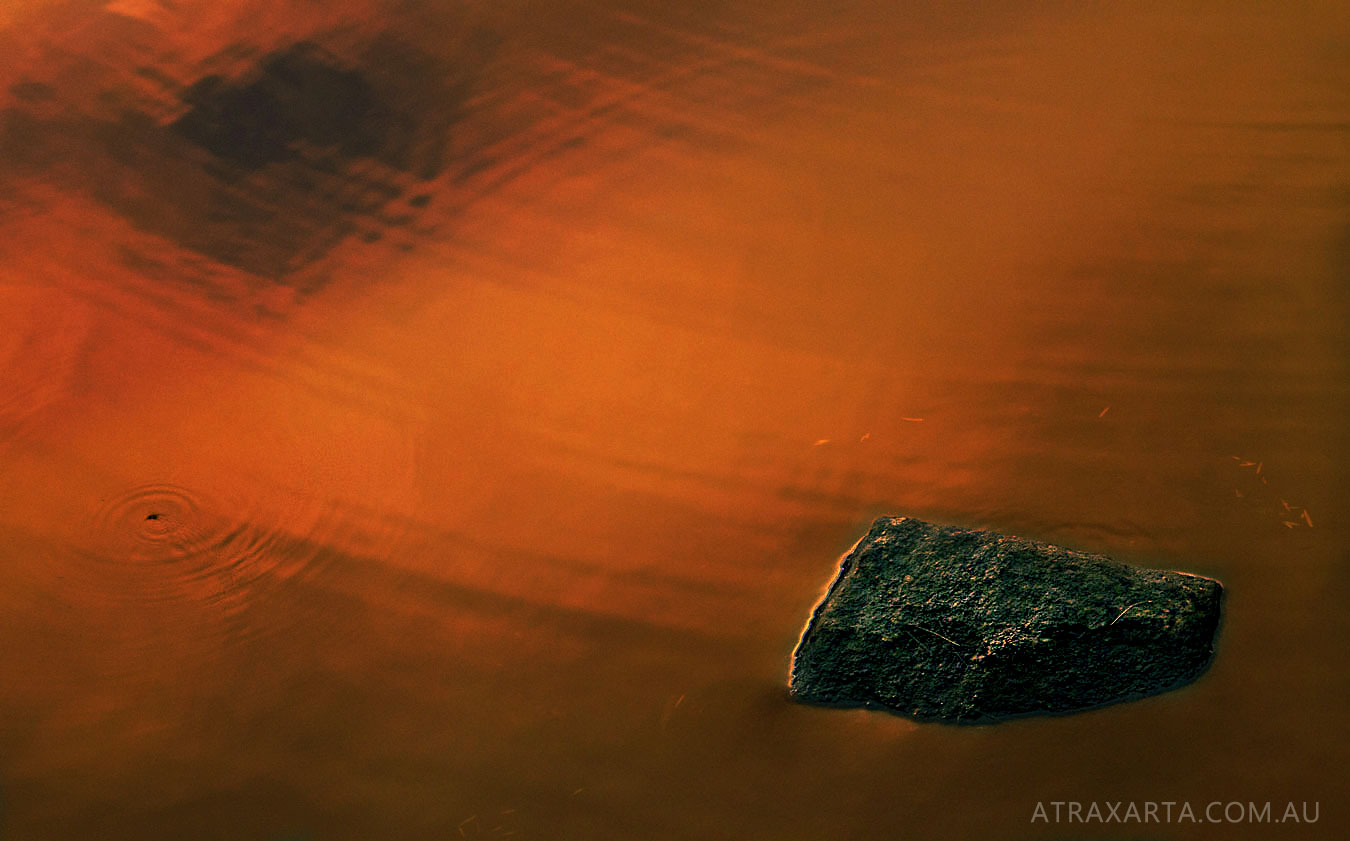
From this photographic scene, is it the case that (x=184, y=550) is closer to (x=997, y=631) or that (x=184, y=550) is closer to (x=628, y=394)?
(x=628, y=394)

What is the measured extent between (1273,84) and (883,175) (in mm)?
1013

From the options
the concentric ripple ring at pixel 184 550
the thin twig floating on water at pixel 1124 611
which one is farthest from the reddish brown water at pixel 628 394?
the thin twig floating on water at pixel 1124 611

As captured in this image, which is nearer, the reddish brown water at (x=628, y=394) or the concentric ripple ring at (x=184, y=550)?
the reddish brown water at (x=628, y=394)

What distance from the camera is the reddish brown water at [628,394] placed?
1761mm

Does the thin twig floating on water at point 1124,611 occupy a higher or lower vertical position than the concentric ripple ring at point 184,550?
lower

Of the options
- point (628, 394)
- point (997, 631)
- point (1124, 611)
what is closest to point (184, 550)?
point (628, 394)

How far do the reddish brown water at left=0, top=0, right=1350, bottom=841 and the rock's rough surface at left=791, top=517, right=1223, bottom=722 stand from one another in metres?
0.06

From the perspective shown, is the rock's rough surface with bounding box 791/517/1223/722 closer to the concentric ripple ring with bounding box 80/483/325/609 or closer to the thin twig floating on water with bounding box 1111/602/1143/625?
the thin twig floating on water with bounding box 1111/602/1143/625

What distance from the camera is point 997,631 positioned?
173 centimetres

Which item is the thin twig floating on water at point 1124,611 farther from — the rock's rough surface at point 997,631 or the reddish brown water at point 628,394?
the reddish brown water at point 628,394

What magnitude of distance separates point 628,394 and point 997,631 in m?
0.94

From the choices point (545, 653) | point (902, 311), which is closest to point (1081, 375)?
point (902, 311)

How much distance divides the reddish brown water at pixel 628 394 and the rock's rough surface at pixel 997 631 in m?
0.06

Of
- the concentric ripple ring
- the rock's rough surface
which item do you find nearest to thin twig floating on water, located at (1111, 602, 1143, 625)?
the rock's rough surface
